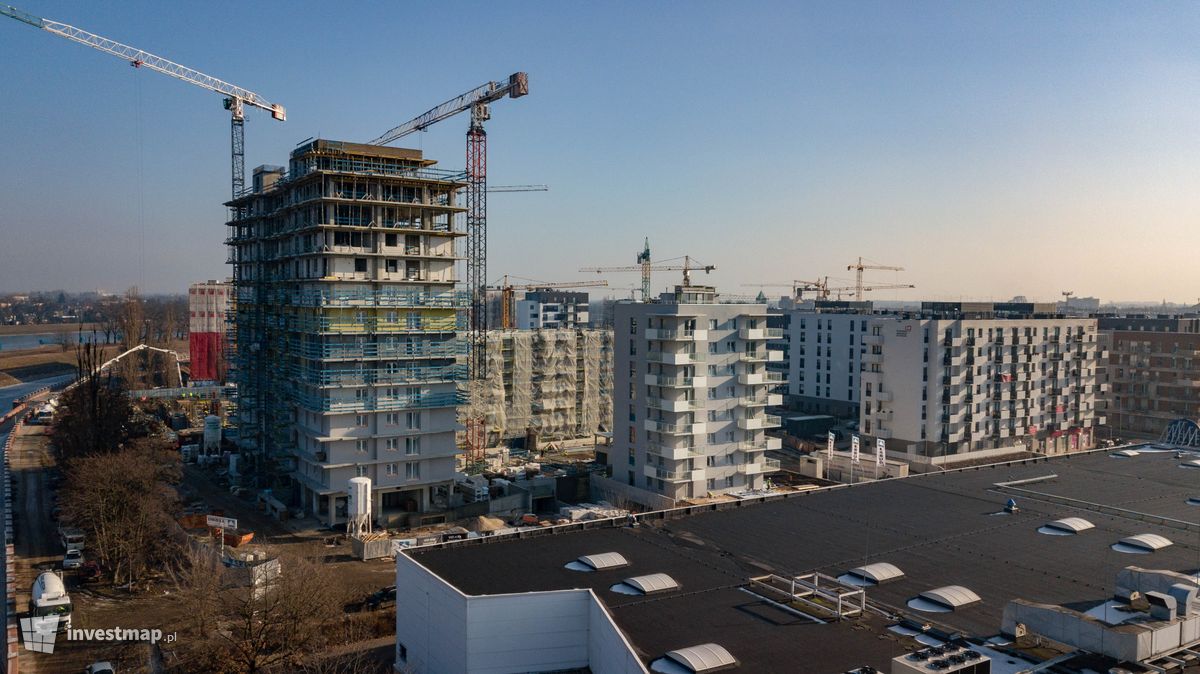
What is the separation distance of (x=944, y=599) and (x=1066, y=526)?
9.84 metres

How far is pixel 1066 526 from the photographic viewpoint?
90.8 feet

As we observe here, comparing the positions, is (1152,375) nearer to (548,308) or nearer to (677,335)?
(677,335)

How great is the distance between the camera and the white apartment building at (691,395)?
1716 inches

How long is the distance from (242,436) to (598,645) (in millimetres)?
40648

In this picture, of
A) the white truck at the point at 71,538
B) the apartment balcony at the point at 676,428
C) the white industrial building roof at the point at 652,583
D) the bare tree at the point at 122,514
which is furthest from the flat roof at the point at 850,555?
the white truck at the point at 71,538

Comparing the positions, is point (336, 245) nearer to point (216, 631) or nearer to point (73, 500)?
point (73, 500)

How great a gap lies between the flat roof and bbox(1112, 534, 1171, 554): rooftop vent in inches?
11.1

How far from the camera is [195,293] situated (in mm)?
99688

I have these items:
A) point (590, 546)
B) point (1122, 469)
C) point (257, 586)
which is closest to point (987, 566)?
point (590, 546)

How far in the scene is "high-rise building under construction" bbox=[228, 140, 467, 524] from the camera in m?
41.2

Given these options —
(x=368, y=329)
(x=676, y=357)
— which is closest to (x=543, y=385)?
(x=676, y=357)

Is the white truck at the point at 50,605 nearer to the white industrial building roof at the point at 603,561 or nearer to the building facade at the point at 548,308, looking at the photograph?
the white industrial building roof at the point at 603,561

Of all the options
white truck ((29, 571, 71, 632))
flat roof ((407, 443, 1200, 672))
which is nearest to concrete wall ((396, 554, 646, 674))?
flat roof ((407, 443, 1200, 672))

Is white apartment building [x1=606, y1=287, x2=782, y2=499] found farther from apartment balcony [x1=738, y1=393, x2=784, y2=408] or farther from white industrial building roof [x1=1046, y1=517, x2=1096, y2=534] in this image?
white industrial building roof [x1=1046, y1=517, x2=1096, y2=534]
